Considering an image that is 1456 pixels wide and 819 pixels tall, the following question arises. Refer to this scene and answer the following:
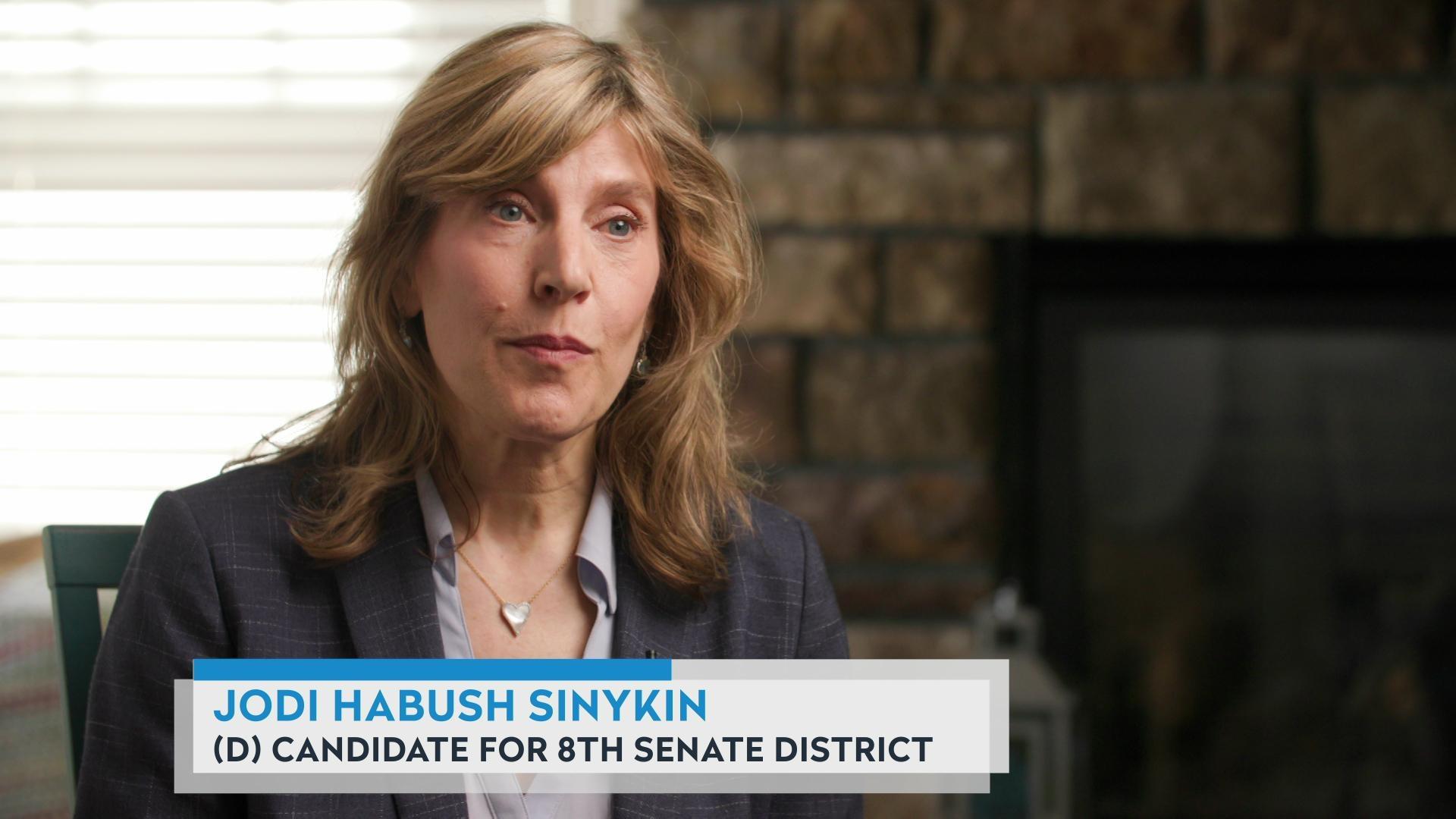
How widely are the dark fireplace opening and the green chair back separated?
4.40ft

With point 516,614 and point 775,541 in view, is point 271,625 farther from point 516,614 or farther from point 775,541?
point 775,541

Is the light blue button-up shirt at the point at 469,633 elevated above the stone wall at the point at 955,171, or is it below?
below

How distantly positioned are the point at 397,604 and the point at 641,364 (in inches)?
11.8

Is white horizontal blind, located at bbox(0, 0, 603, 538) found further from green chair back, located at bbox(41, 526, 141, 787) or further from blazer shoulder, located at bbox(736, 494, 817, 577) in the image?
blazer shoulder, located at bbox(736, 494, 817, 577)

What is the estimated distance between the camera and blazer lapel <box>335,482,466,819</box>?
87cm

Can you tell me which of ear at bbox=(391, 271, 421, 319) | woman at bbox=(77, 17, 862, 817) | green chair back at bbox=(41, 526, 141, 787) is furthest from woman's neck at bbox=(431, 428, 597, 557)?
green chair back at bbox=(41, 526, 141, 787)

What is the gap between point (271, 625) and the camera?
89 cm

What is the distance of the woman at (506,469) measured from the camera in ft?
2.86

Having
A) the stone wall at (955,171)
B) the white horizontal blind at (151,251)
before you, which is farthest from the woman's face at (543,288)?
the white horizontal blind at (151,251)

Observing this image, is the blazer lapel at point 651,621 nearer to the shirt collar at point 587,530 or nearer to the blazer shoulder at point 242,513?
the shirt collar at point 587,530

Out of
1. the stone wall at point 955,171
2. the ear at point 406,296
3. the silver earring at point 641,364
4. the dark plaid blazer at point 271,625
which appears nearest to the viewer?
the dark plaid blazer at point 271,625

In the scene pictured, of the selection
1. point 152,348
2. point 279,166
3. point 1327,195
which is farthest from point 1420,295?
point 152,348

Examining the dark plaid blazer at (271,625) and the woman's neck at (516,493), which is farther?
the woman's neck at (516,493)

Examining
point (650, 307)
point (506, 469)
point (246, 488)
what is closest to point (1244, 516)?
point (650, 307)
